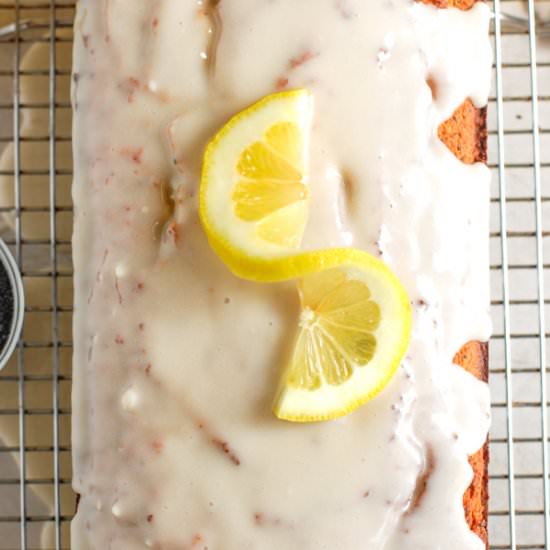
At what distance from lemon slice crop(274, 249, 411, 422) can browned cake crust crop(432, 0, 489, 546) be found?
0.69 ft

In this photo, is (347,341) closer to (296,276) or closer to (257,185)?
(296,276)

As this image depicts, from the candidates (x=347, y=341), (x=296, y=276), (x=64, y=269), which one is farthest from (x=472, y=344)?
(x=64, y=269)

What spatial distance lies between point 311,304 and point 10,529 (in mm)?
1018

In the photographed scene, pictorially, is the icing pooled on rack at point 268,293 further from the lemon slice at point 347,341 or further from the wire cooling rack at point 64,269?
the wire cooling rack at point 64,269

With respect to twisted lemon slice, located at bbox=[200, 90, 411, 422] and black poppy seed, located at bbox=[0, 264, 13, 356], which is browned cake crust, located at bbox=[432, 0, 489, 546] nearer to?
twisted lemon slice, located at bbox=[200, 90, 411, 422]

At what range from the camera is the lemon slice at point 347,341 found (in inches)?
55.1

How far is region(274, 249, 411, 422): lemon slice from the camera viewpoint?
4.59ft

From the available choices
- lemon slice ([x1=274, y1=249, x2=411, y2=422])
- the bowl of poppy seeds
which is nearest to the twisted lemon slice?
lemon slice ([x1=274, y1=249, x2=411, y2=422])

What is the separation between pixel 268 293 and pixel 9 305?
62 cm

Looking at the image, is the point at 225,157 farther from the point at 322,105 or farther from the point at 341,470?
the point at 341,470

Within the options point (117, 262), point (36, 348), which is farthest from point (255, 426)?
point (36, 348)

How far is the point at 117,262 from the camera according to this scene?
5.07 ft

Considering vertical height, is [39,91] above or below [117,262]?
above

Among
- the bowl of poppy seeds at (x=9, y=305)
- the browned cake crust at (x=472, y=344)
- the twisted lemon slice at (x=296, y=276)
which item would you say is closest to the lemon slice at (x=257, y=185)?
the twisted lemon slice at (x=296, y=276)
